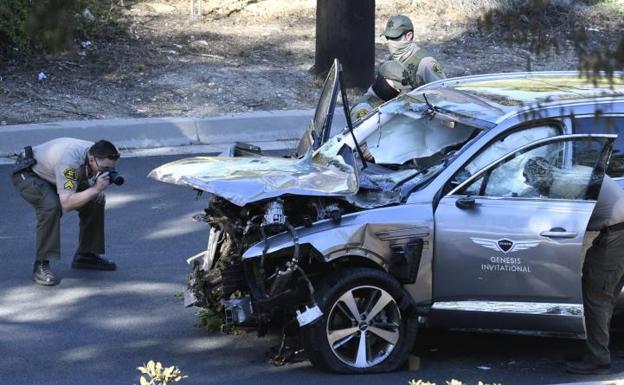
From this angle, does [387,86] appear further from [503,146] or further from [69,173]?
[69,173]

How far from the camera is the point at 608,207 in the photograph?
6422 mm

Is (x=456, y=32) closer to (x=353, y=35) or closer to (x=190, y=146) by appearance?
(x=353, y=35)

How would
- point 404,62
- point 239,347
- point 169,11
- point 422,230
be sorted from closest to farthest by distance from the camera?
1. point 422,230
2. point 239,347
3. point 404,62
4. point 169,11

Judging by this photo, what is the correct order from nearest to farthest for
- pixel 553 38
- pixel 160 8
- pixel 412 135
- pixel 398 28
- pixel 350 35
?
pixel 553 38, pixel 412 135, pixel 398 28, pixel 350 35, pixel 160 8

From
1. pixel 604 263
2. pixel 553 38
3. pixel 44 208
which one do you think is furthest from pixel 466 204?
pixel 44 208

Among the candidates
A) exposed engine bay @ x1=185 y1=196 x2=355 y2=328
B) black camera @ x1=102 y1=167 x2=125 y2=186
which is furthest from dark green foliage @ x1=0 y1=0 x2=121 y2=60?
exposed engine bay @ x1=185 y1=196 x2=355 y2=328

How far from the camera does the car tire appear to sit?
6363 millimetres

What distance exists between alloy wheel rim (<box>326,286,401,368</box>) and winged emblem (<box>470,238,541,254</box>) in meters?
0.64

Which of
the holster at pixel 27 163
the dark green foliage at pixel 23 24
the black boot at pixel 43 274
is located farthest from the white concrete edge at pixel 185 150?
the black boot at pixel 43 274

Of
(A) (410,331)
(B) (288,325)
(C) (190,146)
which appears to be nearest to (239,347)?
(B) (288,325)

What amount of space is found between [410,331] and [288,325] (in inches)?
A: 29.0

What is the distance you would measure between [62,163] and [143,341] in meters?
1.69

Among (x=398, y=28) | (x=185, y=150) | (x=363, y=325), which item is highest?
(x=398, y=28)

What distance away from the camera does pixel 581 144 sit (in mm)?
6566
